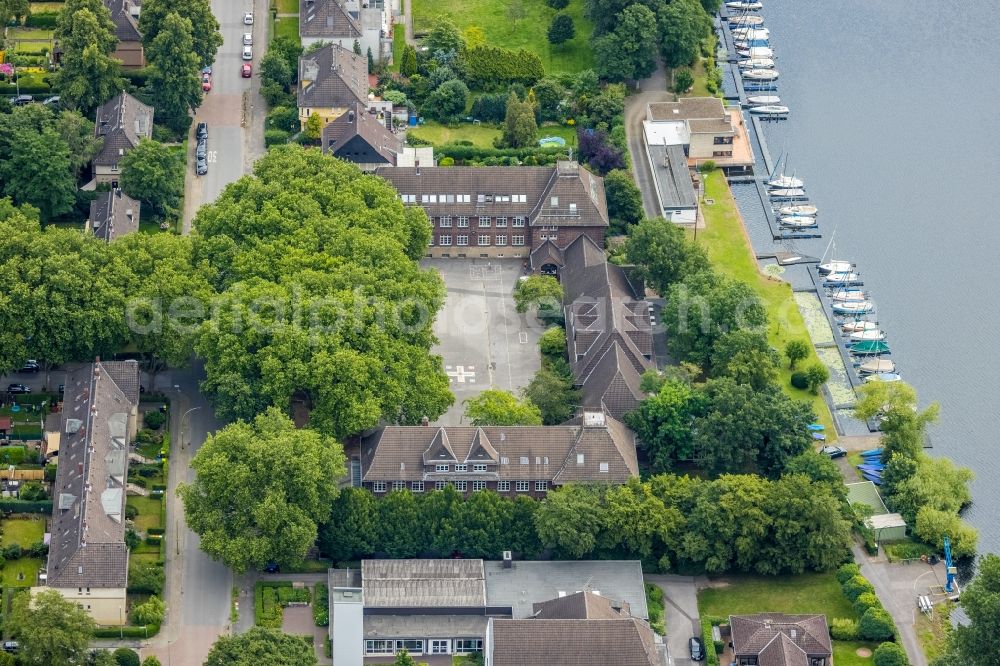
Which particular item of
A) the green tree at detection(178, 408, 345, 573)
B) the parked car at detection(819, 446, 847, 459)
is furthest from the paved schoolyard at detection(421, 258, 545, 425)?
the parked car at detection(819, 446, 847, 459)

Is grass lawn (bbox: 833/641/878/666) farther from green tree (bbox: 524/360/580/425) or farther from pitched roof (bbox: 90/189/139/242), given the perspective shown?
pitched roof (bbox: 90/189/139/242)

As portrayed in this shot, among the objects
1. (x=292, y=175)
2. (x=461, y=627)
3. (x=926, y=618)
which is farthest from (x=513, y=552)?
(x=292, y=175)

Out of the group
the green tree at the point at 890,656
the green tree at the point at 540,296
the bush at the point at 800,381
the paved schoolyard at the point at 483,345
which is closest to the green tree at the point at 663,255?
the green tree at the point at 540,296

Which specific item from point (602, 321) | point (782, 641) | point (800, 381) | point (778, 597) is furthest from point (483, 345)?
point (782, 641)

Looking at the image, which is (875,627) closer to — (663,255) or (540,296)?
(663,255)

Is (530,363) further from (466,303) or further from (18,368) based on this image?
(18,368)

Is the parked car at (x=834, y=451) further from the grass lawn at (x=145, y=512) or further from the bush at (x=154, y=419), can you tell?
the grass lawn at (x=145, y=512)
